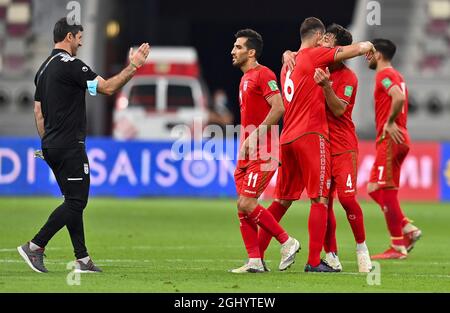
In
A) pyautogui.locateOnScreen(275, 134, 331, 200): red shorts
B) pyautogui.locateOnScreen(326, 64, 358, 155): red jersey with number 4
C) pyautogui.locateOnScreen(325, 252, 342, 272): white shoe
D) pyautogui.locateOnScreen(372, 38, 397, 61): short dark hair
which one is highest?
pyautogui.locateOnScreen(372, 38, 397, 61): short dark hair

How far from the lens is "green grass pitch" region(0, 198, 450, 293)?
10312 millimetres

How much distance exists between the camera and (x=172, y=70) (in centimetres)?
3106

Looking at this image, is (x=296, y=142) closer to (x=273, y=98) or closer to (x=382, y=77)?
(x=273, y=98)

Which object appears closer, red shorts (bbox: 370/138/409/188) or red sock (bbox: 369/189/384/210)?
red shorts (bbox: 370/138/409/188)

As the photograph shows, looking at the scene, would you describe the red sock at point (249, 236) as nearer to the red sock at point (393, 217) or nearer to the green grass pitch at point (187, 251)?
the green grass pitch at point (187, 251)

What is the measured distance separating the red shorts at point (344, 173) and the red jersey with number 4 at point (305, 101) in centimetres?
35

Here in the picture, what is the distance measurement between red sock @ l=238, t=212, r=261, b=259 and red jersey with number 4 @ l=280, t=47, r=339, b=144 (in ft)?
2.74

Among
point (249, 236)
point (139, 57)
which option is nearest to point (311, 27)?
point (139, 57)

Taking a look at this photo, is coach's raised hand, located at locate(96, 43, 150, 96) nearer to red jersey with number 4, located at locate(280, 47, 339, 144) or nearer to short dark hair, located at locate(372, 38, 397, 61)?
red jersey with number 4, located at locate(280, 47, 339, 144)

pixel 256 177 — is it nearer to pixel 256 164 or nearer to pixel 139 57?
pixel 256 164

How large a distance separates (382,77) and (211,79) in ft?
113

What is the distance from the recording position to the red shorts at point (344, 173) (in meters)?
11.7

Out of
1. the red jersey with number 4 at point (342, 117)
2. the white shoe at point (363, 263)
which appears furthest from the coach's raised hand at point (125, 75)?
the white shoe at point (363, 263)

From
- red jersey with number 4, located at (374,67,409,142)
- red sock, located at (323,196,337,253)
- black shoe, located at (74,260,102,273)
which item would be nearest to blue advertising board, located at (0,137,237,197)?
red jersey with number 4, located at (374,67,409,142)
